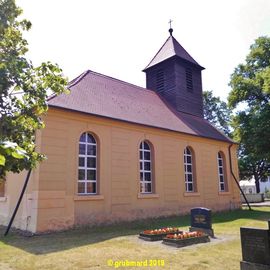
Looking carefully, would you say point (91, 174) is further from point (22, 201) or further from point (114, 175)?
point (22, 201)

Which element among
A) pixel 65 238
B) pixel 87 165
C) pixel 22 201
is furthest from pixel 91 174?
pixel 65 238

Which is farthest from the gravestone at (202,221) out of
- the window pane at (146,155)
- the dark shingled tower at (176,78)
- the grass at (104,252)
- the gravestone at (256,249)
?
the dark shingled tower at (176,78)

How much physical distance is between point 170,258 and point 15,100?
18.2 feet

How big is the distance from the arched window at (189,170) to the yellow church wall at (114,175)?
1.36ft

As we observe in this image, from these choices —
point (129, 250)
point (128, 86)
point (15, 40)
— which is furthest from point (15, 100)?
point (128, 86)

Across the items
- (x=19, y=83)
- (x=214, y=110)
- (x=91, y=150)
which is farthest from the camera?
(x=214, y=110)

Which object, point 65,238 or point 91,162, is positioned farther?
point 91,162

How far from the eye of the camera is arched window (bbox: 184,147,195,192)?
64.8ft

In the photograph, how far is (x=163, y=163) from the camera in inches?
704

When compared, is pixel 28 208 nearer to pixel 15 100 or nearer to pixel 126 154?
pixel 126 154

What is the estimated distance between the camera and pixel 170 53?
2473 cm

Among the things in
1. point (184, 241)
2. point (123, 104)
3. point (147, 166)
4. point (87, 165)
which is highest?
point (123, 104)

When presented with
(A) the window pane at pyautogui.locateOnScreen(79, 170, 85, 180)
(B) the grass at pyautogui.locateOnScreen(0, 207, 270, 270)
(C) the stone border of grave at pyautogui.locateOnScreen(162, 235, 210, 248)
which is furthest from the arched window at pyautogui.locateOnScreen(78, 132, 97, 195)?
(C) the stone border of grave at pyautogui.locateOnScreen(162, 235, 210, 248)

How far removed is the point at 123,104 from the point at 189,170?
6.76 meters
